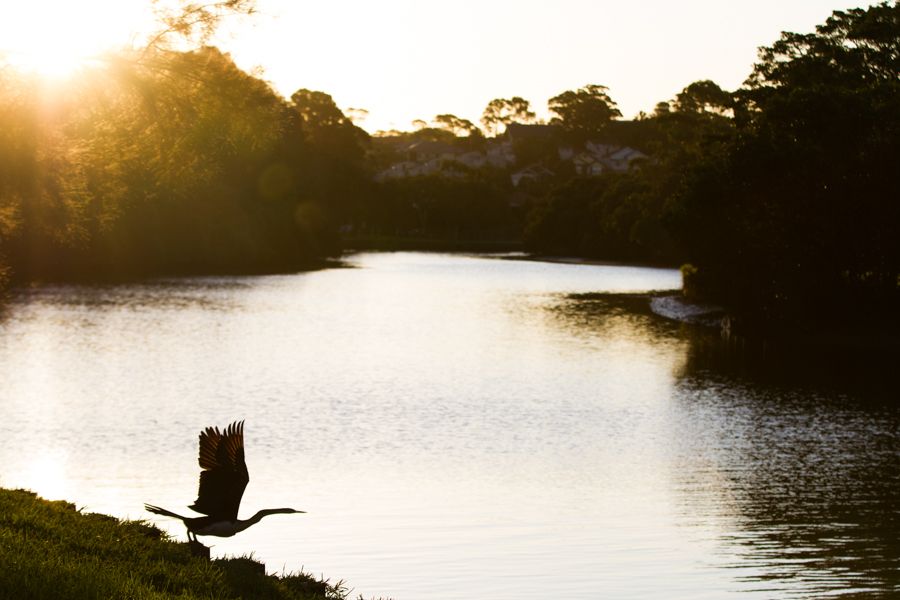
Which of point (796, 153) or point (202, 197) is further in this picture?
point (202, 197)

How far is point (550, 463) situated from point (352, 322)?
29.3 meters

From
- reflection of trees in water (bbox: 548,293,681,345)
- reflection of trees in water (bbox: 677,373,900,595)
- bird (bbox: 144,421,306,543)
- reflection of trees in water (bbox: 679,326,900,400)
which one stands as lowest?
reflection of trees in water (bbox: 677,373,900,595)

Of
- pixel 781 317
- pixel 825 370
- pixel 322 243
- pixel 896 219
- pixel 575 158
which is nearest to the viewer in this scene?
pixel 825 370

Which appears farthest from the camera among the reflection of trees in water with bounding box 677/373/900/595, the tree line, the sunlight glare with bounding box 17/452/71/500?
the tree line

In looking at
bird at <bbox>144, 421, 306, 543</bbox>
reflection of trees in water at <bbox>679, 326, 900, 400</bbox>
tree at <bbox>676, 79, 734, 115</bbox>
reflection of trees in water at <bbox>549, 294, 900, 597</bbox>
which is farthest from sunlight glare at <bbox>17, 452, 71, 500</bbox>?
tree at <bbox>676, 79, 734, 115</bbox>

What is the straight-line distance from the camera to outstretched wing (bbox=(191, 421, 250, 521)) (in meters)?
9.53

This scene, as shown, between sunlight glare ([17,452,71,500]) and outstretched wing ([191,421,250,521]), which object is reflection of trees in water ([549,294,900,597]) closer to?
outstretched wing ([191,421,250,521])

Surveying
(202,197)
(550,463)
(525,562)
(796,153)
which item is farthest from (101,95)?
(202,197)

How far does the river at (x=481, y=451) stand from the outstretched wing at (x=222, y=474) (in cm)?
321

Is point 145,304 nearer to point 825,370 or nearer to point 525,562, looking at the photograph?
point 825,370

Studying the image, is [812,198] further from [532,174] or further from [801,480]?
[532,174]

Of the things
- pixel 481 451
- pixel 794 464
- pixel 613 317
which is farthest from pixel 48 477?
pixel 613 317

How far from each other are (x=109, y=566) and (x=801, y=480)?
14.1 metres

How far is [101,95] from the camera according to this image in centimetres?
2284
